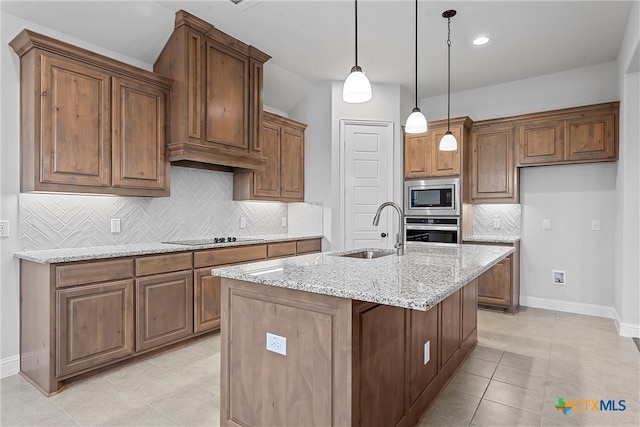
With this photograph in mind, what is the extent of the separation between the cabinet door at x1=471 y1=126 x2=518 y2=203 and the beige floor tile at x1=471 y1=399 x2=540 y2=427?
2.88 metres

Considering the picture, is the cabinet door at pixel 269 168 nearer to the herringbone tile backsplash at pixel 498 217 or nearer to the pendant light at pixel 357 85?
the pendant light at pixel 357 85

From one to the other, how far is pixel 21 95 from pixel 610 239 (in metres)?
5.84

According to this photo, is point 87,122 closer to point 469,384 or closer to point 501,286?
point 469,384

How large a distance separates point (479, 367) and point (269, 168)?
298 centimetres

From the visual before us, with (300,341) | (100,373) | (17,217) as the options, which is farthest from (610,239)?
(17,217)

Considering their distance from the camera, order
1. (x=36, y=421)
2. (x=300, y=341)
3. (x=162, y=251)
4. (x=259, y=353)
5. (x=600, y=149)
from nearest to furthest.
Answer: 1. (x=300, y=341)
2. (x=259, y=353)
3. (x=36, y=421)
4. (x=162, y=251)
5. (x=600, y=149)

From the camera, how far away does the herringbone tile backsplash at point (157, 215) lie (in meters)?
2.80

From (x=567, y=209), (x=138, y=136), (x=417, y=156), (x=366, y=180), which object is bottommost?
(x=567, y=209)

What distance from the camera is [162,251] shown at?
2959 millimetres

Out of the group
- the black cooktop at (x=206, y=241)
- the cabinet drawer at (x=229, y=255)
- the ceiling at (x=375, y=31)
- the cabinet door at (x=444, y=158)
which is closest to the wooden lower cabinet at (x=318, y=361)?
the cabinet drawer at (x=229, y=255)

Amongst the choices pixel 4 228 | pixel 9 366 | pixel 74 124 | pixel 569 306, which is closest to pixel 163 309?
pixel 9 366

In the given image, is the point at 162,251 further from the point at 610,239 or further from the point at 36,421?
the point at 610,239

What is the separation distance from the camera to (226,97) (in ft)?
11.6

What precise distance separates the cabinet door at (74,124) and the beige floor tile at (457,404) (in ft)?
9.47
